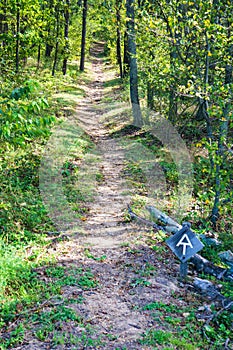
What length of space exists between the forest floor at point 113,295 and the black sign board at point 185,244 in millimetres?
488

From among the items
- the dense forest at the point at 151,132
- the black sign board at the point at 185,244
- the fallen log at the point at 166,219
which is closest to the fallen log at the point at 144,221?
the fallen log at the point at 166,219

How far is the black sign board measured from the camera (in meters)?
6.24

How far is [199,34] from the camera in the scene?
8555 mm

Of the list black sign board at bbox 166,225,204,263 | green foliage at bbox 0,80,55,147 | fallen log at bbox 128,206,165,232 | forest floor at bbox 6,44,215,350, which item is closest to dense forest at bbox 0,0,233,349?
green foliage at bbox 0,80,55,147

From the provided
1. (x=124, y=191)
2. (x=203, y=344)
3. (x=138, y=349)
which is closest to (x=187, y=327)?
(x=203, y=344)

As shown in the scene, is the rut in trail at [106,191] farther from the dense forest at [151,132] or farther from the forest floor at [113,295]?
the dense forest at [151,132]

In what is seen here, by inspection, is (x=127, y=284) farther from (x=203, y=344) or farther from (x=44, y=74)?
(x=44, y=74)

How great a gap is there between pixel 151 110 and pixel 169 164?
470cm

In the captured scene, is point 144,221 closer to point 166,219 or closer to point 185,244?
point 166,219

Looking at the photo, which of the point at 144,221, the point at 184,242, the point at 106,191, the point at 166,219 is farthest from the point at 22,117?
the point at 106,191

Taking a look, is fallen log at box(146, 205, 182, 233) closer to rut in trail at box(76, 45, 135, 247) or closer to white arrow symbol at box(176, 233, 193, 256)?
rut in trail at box(76, 45, 135, 247)

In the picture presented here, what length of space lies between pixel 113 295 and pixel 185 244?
141 cm

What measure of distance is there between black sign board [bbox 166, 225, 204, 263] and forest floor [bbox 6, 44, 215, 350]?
49 centimetres

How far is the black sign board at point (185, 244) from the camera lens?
624 cm
